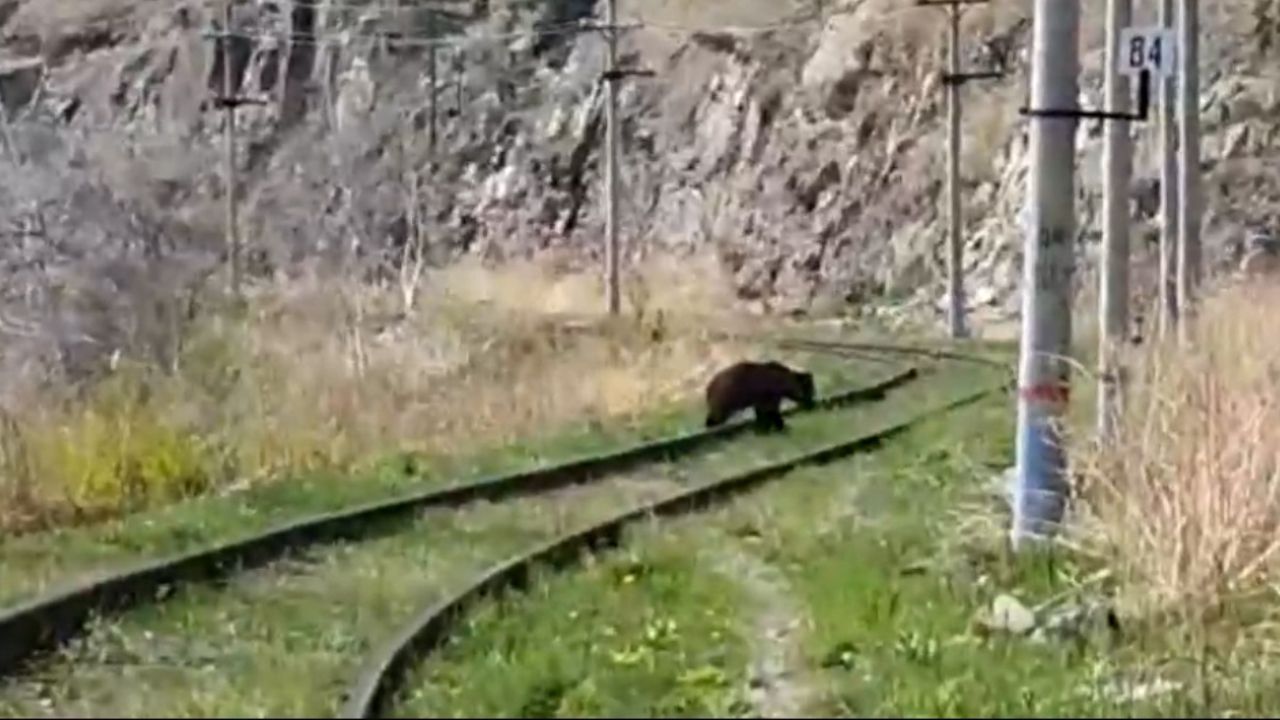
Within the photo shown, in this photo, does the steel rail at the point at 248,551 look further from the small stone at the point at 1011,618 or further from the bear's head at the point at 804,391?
the small stone at the point at 1011,618

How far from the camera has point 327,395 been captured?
2445 centimetres

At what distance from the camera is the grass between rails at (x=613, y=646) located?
9297mm

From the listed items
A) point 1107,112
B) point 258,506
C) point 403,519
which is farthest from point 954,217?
point 403,519

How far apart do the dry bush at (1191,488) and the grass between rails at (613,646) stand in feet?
6.17

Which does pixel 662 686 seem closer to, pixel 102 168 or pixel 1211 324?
pixel 1211 324

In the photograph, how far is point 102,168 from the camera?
1299 inches

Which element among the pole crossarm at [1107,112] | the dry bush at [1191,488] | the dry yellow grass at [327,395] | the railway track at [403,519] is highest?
the pole crossarm at [1107,112]

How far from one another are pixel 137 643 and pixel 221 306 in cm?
2234

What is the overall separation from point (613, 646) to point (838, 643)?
97 centimetres

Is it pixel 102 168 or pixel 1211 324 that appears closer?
pixel 1211 324

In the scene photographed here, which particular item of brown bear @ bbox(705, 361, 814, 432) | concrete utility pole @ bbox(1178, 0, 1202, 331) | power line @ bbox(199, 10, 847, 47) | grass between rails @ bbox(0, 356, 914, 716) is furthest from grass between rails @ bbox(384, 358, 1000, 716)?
power line @ bbox(199, 10, 847, 47)

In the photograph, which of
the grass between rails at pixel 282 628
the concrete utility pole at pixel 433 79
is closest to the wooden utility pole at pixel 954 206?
the grass between rails at pixel 282 628

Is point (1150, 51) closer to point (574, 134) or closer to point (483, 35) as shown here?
point (574, 134)

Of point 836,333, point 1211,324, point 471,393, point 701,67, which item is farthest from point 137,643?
point 701,67
